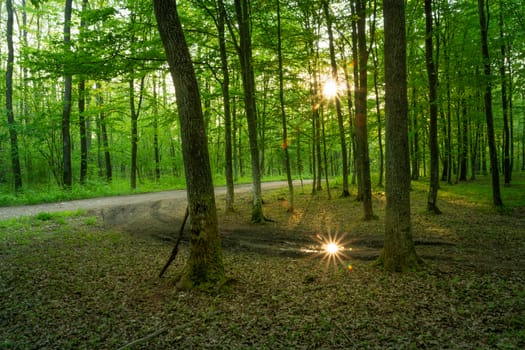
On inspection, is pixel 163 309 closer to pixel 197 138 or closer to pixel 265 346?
pixel 265 346

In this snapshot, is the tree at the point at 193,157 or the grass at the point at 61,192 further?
the grass at the point at 61,192

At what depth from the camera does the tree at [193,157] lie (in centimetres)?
512

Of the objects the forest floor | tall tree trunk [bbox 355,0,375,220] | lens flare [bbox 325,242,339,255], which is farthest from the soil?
tall tree trunk [bbox 355,0,375,220]

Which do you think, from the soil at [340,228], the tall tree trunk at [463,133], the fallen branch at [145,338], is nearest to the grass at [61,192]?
the soil at [340,228]

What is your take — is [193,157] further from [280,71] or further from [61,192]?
[61,192]

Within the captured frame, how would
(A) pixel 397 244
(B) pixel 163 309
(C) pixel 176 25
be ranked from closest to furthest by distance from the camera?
(B) pixel 163 309
(C) pixel 176 25
(A) pixel 397 244

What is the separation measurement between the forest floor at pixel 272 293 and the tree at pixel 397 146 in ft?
1.83

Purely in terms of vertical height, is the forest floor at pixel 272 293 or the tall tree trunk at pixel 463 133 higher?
the tall tree trunk at pixel 463 133

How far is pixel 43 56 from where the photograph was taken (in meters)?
7.88

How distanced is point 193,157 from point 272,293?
2882 mm

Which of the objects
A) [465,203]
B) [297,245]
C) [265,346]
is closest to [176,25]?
[265,346]

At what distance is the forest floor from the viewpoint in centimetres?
392

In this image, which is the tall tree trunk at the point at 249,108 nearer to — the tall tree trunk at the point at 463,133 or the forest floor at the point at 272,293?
the forest floor at the point at 272,293

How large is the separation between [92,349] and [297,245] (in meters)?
5.70
